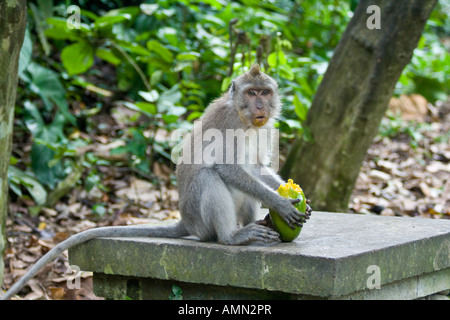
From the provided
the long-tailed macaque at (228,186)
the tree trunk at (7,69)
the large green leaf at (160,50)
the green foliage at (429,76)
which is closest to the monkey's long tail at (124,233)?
the long-tailed macaque at (228,186)

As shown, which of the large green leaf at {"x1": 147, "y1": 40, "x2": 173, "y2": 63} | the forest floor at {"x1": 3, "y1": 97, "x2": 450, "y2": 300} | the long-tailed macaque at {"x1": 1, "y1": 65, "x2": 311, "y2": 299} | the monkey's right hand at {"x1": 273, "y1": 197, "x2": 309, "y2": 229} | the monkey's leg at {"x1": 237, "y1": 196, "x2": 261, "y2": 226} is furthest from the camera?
the large green leaf at {"x1": 147, "y1": 40, "x2": 173, "y2": 63}

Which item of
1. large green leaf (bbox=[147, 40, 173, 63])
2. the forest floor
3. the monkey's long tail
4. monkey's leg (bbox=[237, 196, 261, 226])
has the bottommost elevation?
the forest floor

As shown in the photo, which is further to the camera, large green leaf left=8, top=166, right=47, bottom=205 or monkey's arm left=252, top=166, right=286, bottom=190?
large green leaf left=8, top=166, right=47, bottom=205

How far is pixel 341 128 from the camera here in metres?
7.12

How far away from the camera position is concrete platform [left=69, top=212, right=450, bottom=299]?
3945 mm

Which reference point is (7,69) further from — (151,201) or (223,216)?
(151,201)

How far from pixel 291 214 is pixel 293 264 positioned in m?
0.55

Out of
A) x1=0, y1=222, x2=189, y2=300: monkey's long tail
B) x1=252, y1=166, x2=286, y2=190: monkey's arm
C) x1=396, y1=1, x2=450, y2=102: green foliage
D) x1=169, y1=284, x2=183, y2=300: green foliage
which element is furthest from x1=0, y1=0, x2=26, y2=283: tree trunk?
x1=396, y1=1, x2=450, y2=102: green foliage

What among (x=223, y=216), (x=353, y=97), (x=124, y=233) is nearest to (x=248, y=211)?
(x=223, y=216)

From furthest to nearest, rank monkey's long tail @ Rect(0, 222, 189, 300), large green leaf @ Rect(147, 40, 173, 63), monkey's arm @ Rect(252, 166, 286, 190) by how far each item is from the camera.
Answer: large green leaf @ Rect(147, 40, 173, 63) → monkey's arm @ Rect(252, 166, 286, 190) → monkey's long tail @ Rect(0, 222, 189, 300)

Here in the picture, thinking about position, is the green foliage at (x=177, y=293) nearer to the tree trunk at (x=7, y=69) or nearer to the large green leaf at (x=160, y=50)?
the tree trunk at (x=7, y=69)

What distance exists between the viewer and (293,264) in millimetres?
3961

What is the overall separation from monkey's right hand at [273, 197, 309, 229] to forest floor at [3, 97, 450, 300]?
2312mm

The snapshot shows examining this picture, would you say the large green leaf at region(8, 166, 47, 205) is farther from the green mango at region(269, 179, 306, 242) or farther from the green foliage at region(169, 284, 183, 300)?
the green mango at region(269, 179, 306, 242)
